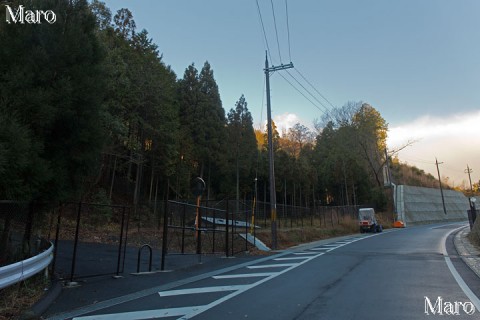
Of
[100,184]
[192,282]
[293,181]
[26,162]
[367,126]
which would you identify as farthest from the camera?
[367,126]

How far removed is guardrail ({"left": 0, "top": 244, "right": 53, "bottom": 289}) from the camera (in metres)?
5.59

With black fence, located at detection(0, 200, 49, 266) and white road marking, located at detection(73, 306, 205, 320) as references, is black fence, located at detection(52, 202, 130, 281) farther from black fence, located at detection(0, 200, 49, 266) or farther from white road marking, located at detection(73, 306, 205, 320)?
white road marking, located at detection(73, 306, 205, 320)

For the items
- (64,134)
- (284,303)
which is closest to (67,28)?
(64,134)

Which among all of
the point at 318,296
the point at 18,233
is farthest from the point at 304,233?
the point at 18,233

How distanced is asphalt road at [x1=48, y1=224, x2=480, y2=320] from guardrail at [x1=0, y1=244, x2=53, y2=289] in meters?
1.28

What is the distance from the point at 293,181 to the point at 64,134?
41.2 m

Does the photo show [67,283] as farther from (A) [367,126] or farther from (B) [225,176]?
(A) [367,126]

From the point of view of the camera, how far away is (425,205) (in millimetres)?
76812

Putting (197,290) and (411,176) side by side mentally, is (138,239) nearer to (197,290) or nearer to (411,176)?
(197,290)

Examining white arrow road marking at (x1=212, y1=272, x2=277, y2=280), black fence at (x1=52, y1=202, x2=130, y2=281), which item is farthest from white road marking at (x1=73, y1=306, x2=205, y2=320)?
white arrow road marking at (x1=212, y1=272, x2=277, y2=280)

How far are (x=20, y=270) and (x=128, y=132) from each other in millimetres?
22255

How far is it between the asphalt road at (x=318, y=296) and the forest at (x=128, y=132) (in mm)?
3581

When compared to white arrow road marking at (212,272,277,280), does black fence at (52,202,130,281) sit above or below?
above

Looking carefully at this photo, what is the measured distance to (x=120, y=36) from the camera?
1195 inches
